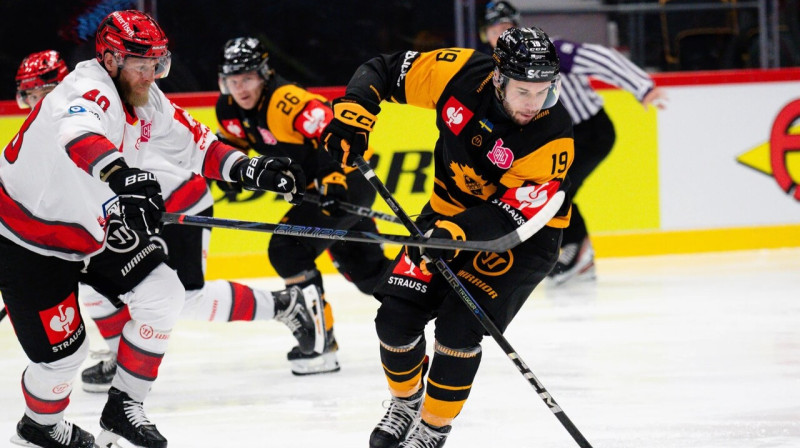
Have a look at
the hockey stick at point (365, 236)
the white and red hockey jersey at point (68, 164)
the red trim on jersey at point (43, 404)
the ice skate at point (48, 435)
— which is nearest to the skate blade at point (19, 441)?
the ice skate at point (48, 435)

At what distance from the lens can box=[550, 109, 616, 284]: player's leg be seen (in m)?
5.44

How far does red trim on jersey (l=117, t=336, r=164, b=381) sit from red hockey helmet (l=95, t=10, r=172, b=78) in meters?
0.74

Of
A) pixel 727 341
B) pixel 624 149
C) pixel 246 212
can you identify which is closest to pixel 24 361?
pixel 246 212

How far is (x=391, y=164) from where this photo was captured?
5.89 meters

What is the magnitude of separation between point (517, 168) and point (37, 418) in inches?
54.7

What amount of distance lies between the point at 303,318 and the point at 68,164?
51.6 inches

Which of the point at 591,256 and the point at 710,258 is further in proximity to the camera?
the point at 710,258

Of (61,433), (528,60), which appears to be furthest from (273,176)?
(61,433)

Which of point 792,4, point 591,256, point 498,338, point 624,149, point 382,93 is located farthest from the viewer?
point 792,4

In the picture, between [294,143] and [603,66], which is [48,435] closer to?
[294,143]

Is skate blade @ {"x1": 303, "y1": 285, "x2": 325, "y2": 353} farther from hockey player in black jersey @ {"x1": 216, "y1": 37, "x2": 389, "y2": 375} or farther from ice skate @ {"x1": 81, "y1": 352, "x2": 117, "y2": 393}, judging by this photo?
ice skate @ {"x1": 81, "y1": 352, "x2": 117, "y2": 393}

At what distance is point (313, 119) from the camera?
4047 mm

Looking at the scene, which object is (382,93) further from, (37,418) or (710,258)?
(710,258)

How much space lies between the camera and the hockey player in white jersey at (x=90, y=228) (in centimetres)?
270
